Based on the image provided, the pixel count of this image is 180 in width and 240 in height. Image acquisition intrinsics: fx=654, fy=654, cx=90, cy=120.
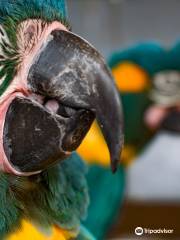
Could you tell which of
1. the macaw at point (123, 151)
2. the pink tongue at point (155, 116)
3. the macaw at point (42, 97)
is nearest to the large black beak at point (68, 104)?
the macaw at point (42, 97)

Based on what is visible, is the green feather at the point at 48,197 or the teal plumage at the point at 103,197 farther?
the teal plumage at the point at 103,197

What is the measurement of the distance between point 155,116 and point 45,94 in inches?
69.1

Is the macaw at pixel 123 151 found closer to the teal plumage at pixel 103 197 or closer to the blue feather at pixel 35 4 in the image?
the teal plumage at pixel 103 197

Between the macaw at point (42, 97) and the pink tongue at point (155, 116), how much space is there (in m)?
1.67

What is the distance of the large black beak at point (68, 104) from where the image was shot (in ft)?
2.64

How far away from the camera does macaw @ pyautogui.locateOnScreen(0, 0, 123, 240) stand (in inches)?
31.7

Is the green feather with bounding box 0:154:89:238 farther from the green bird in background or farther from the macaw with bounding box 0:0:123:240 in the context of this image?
the green bird in background

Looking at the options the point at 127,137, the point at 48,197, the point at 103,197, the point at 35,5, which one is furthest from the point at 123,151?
the point at 35,5

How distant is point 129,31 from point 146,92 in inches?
35.8

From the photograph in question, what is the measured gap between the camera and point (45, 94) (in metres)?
0.81

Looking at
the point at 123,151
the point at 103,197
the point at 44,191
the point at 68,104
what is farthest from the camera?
the point at 123,151

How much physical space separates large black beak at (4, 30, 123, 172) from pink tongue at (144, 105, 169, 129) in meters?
1.72

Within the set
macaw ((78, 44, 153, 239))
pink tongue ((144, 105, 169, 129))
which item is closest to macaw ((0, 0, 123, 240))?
macaw ((78, 44, 153, 239))

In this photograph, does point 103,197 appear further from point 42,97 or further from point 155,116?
point 42,97
